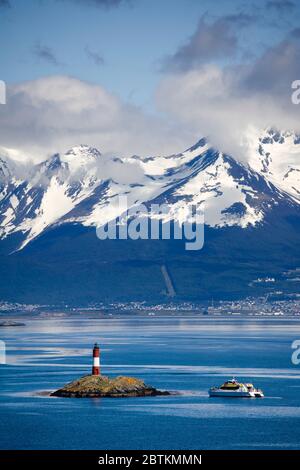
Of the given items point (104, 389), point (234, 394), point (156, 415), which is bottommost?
point (156, 415)

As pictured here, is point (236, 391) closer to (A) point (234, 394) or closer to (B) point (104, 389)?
(A) point (234, 394)

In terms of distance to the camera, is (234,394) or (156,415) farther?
(234,394)

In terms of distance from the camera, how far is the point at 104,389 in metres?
140

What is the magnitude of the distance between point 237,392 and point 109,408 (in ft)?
62.7

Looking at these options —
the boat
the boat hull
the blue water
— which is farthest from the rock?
the boat

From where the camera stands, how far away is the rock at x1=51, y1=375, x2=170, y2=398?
140125 millimetres

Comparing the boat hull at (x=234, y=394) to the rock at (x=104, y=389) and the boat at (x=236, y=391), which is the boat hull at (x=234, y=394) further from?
the rock at (x=104, y=389)

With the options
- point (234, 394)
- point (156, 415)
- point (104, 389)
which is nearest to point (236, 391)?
point (234, 394)

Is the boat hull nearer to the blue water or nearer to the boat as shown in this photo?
the boat

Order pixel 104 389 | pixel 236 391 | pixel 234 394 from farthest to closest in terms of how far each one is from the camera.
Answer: pixel 236 391, pixel 234 394, pixel 104 389

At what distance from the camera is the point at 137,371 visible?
174375 mm

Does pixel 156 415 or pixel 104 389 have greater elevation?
pixel 104 389
